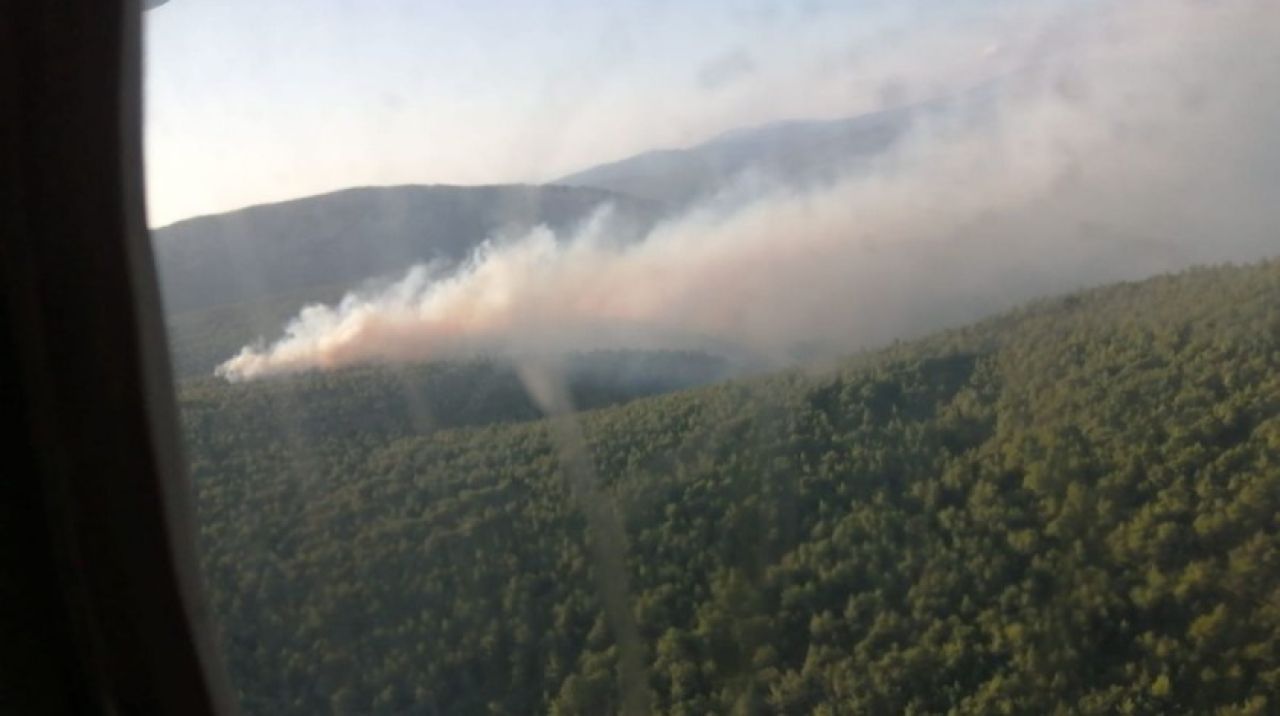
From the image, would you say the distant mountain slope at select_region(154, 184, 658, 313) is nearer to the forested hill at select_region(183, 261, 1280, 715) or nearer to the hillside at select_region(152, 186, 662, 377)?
the hillside at select_region(152, 186, 662, 377)

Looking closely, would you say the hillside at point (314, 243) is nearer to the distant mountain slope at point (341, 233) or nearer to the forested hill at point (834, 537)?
the distant mountain slope at point (341, 233)

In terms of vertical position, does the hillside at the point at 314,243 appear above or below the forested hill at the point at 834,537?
above

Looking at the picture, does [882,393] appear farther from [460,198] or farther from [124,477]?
[124,477]

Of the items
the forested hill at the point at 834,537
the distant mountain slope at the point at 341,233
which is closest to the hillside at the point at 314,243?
the distant mountain slope at the point at 341,233

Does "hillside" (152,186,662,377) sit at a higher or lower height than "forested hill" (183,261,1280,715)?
higher

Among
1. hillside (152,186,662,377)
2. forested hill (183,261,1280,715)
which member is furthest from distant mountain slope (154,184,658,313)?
forested hill (183,261,1280,715)

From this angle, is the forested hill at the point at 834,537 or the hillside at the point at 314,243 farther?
the hillside at the point at 314,243

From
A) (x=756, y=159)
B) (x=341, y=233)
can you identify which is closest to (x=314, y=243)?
(x=341, y=233)
